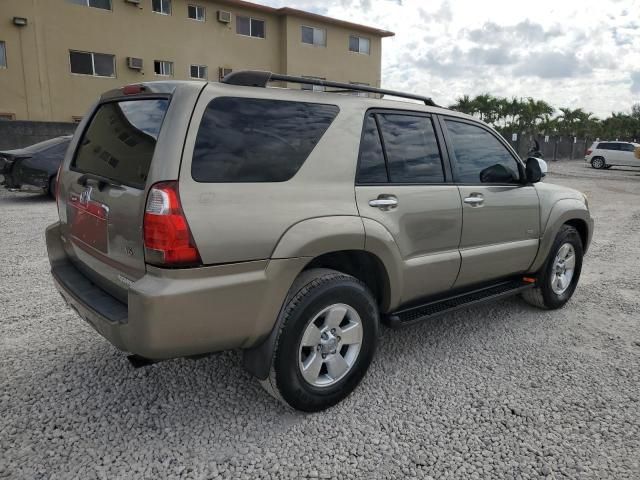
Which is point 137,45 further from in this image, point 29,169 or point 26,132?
point 29,169

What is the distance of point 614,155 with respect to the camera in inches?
1120

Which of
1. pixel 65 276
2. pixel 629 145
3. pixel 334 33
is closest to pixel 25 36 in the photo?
pixel 334 33

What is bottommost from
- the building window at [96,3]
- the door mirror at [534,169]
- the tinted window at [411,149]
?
the door mirror at [534,169]

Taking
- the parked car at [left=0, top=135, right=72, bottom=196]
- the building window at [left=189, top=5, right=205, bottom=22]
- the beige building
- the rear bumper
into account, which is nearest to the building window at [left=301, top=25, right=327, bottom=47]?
the beige building

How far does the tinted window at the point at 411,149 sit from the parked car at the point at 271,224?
12mm

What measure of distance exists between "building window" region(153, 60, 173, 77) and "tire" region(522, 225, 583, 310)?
73.2ft

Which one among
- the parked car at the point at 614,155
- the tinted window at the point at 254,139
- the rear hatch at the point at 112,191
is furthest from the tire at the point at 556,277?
the parked car at the point at 614,155

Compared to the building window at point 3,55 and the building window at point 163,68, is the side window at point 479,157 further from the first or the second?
the building window at point 163,68

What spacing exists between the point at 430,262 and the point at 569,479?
56.4 inches

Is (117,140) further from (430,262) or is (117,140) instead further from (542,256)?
(542,256)

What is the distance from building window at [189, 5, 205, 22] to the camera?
2362 cm

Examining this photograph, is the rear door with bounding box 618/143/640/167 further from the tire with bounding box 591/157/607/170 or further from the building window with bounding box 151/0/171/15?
the building window with bounding box 151/0/171/15

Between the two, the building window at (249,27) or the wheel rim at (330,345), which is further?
the building window at (249,27)

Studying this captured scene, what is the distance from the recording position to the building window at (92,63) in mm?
20750
